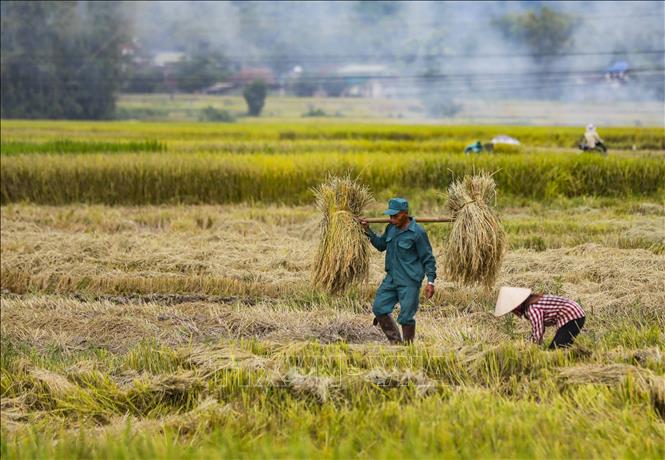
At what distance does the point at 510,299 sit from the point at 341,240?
4.30 feet

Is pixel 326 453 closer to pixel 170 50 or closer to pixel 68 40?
pixel 68 40

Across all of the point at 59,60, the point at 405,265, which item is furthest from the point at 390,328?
the point at 59,60

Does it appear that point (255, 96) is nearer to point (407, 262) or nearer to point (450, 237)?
point (450, 237)

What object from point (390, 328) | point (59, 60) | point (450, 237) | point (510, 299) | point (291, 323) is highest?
point (59, 60)

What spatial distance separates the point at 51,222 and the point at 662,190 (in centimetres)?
887

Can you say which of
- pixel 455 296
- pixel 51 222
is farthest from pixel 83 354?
pixel 51 222

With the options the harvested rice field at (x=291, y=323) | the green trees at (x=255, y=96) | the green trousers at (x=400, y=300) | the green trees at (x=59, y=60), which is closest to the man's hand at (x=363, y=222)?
the harvested rice field at (x=291, y=323)

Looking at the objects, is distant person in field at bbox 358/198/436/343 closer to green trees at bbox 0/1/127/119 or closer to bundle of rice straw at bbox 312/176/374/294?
bundle of rice straw at bbox 312/176/374/294

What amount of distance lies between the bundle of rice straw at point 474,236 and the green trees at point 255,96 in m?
47.7

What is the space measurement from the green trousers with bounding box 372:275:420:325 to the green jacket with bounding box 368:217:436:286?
48 mm

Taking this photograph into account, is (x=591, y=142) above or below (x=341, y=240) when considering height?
below

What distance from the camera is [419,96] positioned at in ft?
178

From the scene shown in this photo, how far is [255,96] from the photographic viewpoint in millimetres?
54344

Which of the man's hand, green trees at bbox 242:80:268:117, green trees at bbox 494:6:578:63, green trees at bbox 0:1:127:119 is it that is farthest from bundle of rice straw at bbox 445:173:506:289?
green trees at bbox 242:80:268:117
